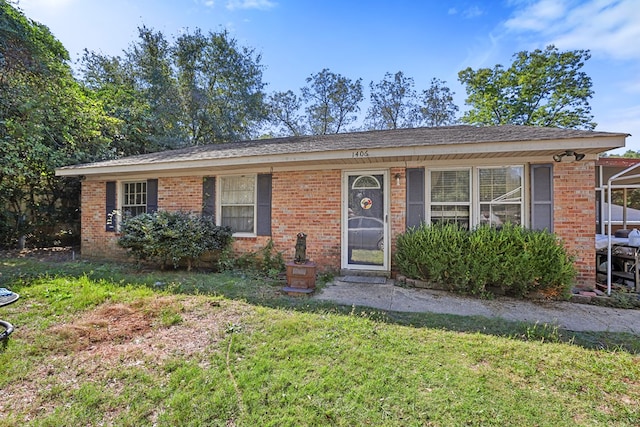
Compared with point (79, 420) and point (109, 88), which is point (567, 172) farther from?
point (109, 88)

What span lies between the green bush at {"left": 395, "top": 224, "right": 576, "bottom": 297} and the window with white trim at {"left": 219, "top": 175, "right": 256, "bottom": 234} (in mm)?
3784

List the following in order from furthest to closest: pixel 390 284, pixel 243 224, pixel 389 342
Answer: pixel 243 224 < pixel 390 284 < pixel 389 342

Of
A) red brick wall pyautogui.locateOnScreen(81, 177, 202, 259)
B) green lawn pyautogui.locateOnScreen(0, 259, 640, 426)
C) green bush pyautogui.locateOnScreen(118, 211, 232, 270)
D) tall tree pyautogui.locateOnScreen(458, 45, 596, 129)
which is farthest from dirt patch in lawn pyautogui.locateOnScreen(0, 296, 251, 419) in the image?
tall tree pyautogui.locateOnScreen(458, 45, 596, 129)

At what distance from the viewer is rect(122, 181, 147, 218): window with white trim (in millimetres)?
7816

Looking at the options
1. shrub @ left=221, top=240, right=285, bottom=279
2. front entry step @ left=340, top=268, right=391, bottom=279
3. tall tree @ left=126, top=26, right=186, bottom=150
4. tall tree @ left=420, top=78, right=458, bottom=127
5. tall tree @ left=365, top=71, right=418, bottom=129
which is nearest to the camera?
front entry step @ left=340, top=268, right=391, bottom=279

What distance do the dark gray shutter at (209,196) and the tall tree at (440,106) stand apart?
1846cm

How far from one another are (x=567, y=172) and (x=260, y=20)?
924 cm

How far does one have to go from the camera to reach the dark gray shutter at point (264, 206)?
670 cm

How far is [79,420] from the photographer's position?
2.04 metres

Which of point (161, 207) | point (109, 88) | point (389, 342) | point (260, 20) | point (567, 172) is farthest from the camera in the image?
point (109, 88)

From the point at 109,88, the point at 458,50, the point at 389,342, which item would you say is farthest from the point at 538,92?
the point at 109,88

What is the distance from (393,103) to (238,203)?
60.8ft

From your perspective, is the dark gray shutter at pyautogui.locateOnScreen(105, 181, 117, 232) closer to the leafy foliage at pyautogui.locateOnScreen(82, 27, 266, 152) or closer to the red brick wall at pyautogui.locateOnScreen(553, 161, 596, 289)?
the leafy foliage at pyautogui.locateOnScreen(82, 27, 266, 152)

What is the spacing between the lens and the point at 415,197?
5828 mm
